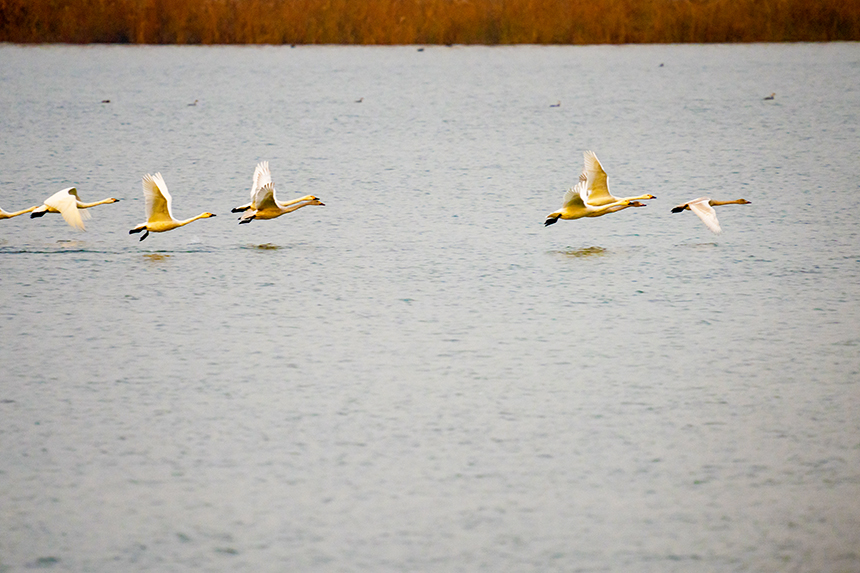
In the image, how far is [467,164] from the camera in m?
14.5

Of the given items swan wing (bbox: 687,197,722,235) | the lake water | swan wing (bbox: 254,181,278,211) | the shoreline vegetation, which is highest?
the shoreline vegetation

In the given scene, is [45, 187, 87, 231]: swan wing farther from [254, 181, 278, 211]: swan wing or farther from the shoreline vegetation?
the shoreline vegetation

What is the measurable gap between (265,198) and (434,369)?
116 inches

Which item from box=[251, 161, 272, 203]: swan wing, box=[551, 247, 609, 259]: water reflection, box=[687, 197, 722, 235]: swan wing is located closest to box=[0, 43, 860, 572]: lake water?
box=[551, 247, 609, 259]: water reflection

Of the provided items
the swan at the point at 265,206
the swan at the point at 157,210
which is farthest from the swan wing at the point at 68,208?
the swan at the point at 265,206

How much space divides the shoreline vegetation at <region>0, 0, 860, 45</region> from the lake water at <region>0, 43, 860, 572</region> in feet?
40.5

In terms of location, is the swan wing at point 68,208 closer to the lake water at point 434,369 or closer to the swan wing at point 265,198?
the lake water at point 434,369

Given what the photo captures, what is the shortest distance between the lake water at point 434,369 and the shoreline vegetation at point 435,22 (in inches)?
486

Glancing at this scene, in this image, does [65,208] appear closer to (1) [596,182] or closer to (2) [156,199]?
(2) [156,199]

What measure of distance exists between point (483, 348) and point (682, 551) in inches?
107

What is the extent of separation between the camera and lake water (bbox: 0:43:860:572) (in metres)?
4.52

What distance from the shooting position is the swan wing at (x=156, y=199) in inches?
339

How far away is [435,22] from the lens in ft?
90.4

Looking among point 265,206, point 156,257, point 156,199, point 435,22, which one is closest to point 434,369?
point 265,206
